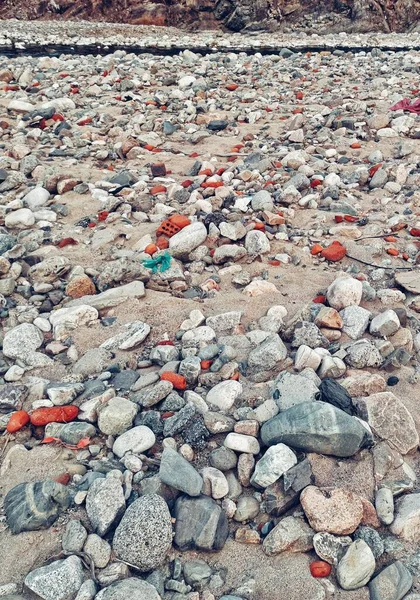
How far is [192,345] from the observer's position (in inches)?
113

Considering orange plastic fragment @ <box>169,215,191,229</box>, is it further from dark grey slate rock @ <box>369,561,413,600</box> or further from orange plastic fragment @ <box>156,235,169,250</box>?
dark grey slate rock @ <box>369,561,413,600</box>

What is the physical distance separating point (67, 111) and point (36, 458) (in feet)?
18.8

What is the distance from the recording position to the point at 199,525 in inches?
76.4

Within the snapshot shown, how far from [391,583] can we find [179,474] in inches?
31.8

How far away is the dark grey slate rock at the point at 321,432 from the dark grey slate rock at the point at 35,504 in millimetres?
825

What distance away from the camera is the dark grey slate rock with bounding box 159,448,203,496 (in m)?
2.03

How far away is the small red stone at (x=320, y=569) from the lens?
1836 mm

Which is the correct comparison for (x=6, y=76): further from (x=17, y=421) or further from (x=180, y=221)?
(x=17, y=421)

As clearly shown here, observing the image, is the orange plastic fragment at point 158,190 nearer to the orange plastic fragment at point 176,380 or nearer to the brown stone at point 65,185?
the brown stone at point 65,185

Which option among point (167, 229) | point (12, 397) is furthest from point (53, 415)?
point (167, 229)

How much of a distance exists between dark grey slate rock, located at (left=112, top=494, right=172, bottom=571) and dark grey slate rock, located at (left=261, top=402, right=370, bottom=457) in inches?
21.2

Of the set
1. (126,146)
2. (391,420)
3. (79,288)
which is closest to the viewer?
(391,420)

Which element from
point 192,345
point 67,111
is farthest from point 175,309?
point 67,111

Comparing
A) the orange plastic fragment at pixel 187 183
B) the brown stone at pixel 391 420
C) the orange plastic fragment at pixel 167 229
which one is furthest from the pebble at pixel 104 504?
the orange plastic fragment at pixel 187 183
